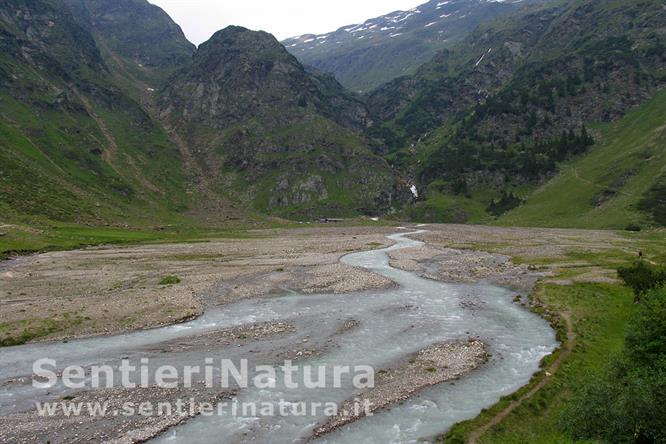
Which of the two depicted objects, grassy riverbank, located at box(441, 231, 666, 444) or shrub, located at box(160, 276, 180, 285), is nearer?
grassy riverbank, located at box(441, 231, 666, 444)

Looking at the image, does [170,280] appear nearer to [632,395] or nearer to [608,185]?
[632,395]

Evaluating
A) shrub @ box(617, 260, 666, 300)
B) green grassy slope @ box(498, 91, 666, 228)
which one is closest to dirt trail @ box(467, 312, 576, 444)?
shrub @ box(617, 260, 666, 300)

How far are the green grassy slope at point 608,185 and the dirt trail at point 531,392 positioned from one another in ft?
383

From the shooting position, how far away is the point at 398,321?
4400 centimetres

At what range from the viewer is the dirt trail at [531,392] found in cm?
2272

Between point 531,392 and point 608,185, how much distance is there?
160m

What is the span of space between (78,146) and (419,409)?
681 feet

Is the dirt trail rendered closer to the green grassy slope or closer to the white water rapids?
the white water rapids

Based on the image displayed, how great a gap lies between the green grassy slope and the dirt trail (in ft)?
383

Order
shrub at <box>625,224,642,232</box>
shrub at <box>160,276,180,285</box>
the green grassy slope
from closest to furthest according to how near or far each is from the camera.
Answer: shrub at <box>160,276,180,285</box> < shrub at <box>625,224,642,232</box> < the green grassy slope

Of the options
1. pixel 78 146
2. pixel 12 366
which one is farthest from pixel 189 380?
pixel 78 146

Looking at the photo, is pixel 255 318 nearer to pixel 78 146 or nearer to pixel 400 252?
pixel 400 252

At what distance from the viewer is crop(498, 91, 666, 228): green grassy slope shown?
465 ft

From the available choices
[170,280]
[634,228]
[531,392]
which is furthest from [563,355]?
[634,228]
